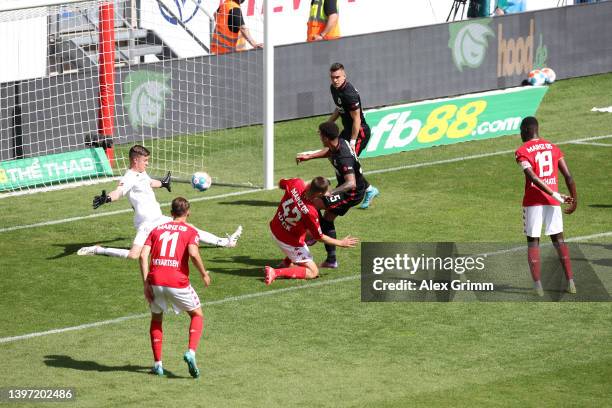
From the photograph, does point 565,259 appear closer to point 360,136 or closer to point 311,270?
point 311,270

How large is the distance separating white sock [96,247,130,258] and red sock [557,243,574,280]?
5691 mm

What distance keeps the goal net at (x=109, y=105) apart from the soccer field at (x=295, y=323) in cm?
127

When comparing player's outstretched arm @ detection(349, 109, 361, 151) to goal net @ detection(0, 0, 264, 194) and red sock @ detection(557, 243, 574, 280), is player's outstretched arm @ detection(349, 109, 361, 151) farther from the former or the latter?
red sock @ detection(557, 243, 574, 280)

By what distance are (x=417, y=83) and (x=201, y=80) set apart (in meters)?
5.20

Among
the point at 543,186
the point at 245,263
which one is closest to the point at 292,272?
the point at 245,263

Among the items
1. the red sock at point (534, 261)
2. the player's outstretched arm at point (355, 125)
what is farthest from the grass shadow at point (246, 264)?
the red sock at point (534, 261)

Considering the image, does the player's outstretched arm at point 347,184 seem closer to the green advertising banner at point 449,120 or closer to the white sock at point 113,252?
the white sock at point 113,252

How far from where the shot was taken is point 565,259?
14.7 m

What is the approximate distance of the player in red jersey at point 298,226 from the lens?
1513 cm

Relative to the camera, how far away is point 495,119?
80.4 feet

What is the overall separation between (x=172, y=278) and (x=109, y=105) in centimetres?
1136

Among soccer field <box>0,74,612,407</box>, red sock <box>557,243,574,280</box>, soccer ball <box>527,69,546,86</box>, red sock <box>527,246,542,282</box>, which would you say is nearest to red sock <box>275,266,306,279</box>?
soccer field <box>0,74,612,407</box>

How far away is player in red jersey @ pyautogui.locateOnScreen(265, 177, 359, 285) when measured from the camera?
15.1 metres

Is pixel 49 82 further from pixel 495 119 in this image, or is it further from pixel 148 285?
pixel 148 285
